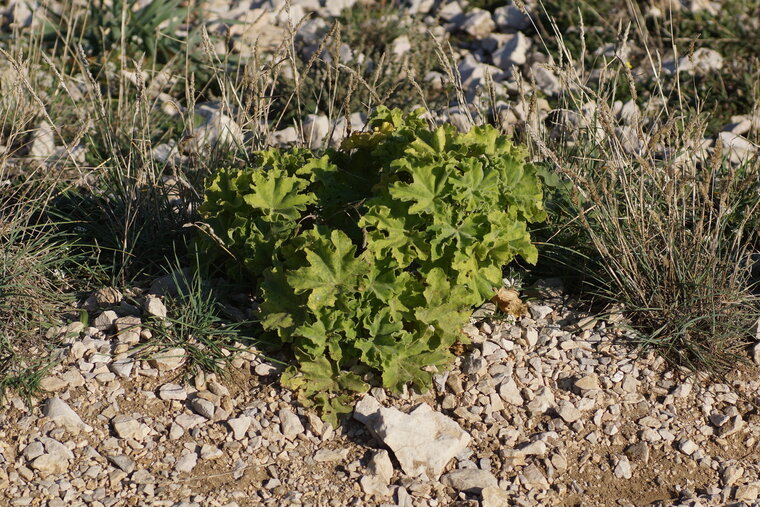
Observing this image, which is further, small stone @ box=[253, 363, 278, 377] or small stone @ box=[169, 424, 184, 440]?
small stone @ box=[253, 363, 278, 377]

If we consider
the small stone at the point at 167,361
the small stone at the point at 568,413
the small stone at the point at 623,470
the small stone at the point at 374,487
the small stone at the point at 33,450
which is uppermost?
the small stone at the point at 167,361

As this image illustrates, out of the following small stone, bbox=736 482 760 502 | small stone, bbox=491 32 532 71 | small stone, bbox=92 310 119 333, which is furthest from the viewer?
small stone, bbox=491 32 532 71

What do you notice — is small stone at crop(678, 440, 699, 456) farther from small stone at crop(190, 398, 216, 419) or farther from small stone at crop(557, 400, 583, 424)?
small stone at crop(190, 398, 216, 419)

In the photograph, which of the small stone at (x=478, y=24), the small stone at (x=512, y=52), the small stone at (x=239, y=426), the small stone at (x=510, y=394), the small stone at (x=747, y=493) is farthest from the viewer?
the small stone at (x=478, y=24)

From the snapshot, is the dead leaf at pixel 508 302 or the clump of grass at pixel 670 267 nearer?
the clump of grass at pixel 670 267

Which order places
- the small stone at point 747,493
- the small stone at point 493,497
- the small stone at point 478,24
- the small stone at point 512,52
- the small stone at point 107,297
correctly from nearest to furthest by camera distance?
the small stone at point 493,497 < the small stone at point 747,493 < the small stone at point 107,297 < the small stone at point 512,52 < the small stone at point 478,24

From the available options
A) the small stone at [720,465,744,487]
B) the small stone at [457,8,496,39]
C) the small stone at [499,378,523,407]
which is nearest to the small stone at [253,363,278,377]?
the small stone at [499,378,523,407]

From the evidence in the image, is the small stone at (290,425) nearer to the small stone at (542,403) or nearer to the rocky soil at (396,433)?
the rocky soil at (396,433)

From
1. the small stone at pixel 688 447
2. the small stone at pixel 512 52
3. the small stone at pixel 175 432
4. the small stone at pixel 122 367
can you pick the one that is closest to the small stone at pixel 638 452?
the small stone at pixel 688 447
